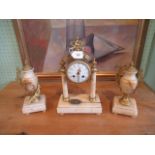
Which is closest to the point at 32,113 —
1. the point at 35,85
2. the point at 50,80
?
the point at 35,85

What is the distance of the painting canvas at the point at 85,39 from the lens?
901 mm

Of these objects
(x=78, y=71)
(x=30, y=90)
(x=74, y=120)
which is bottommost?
(x=74, y=120)

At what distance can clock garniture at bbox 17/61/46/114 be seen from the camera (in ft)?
2.43

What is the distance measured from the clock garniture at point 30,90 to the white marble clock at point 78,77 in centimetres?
11

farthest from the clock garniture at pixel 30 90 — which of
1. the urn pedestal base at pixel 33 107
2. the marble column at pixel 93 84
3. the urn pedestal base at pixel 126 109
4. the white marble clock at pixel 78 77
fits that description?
the urn pedestal base at pixel 126 109

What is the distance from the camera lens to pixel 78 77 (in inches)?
28.6

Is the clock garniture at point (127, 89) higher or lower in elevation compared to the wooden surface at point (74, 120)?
higher

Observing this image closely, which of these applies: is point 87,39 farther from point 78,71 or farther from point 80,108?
point 80,108

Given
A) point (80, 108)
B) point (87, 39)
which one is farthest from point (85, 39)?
point (80, 108)

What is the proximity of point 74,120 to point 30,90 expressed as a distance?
0.25m

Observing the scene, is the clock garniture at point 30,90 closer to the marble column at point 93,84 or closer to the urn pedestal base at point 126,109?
the marble column at point 93,84

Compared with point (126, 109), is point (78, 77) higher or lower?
higher

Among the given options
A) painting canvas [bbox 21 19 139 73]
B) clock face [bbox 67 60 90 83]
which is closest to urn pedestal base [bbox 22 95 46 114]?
clock face [bbox 67 60 90 83]
